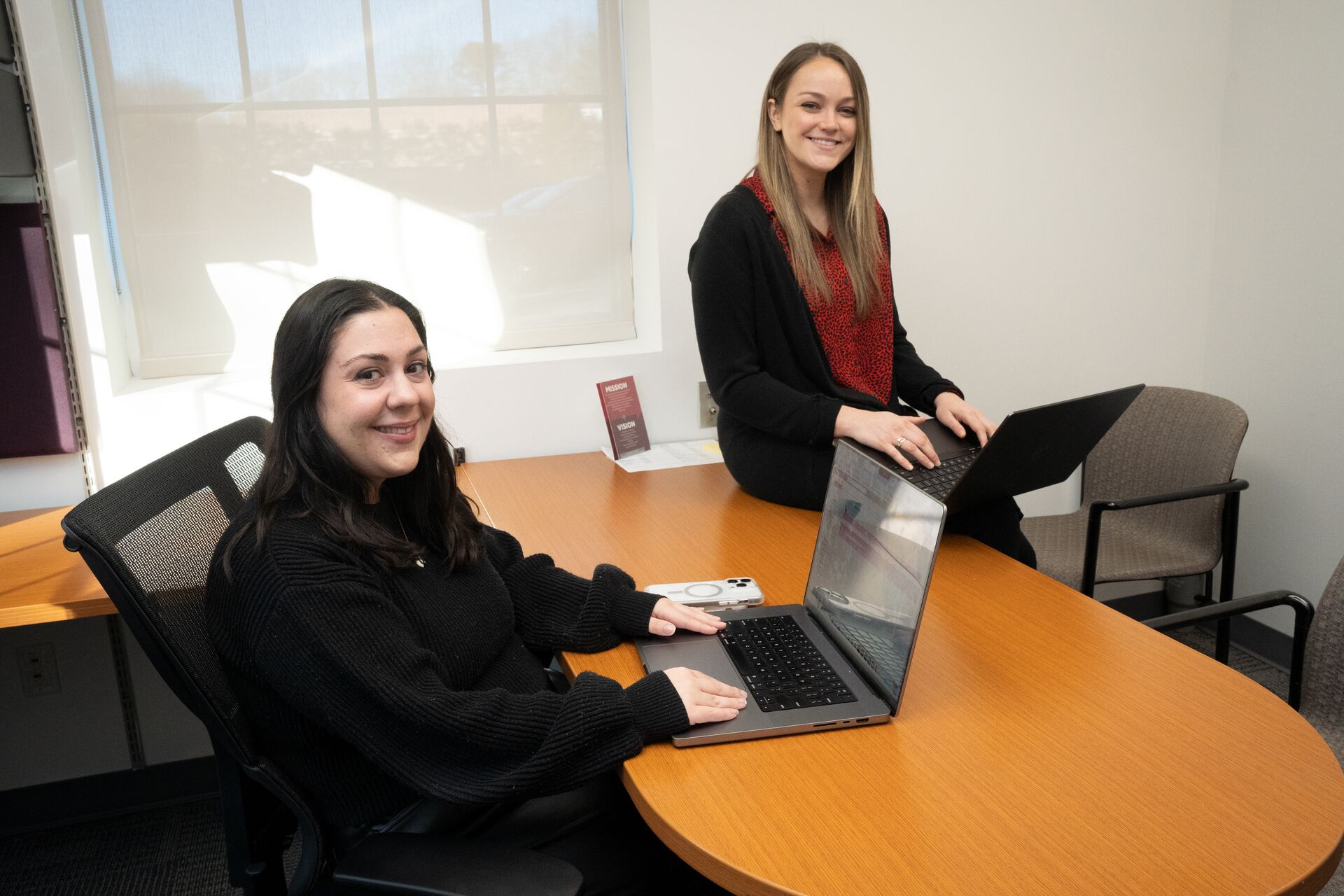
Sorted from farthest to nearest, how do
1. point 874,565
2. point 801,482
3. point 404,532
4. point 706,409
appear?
point 706,409
point 801,482
point 404,532
point 874,565

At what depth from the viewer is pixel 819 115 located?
1.93 metres

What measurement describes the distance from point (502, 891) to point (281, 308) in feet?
6.25

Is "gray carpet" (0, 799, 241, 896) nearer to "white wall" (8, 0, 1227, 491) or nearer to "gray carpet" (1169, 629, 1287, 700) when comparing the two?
"white wall" (8, 0, 1227, 491)

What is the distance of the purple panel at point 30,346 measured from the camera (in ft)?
6.77

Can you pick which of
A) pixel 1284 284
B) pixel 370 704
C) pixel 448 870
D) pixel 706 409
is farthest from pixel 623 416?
pixel 1284 284

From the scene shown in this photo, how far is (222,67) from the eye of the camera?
230cm

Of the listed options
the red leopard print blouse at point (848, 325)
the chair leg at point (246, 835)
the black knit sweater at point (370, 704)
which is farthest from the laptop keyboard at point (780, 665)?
the red leopard print blouse at point (848, 325)

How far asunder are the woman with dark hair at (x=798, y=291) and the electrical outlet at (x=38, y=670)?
1.67 metres

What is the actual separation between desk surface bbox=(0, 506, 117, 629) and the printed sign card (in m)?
1.15

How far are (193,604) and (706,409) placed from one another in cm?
161

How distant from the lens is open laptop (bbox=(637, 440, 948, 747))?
1.08 m

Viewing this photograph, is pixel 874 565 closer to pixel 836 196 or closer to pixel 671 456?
pixel 836 196

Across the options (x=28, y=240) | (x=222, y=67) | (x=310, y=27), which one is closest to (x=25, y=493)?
(x=28, y=240)

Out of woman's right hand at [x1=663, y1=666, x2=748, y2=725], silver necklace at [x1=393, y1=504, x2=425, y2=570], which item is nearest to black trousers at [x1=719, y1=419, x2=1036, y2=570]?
woman's right hand at [x1=663, y1=666, x2=748, y2=725]
